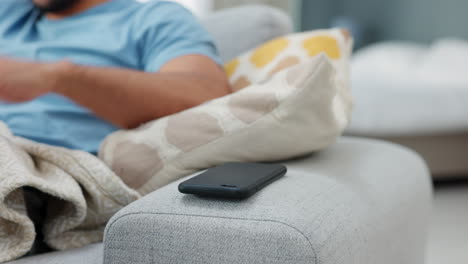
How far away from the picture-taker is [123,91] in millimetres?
878

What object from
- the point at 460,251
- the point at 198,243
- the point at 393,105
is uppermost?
the point at 198,243

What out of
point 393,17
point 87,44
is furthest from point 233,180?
point 393,17

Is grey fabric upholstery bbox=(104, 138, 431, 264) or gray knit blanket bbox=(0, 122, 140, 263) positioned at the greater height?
grey fabric upholstery bbox=(104, 138, 431, 264)

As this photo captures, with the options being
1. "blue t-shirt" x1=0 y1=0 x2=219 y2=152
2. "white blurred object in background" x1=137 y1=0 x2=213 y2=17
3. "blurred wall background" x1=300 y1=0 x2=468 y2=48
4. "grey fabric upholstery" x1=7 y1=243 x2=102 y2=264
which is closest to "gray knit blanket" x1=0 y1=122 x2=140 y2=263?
"grey fabric upholstery" x1=7 y1=243 x2=102 y2=264

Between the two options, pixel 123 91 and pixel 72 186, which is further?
pixel 123 91

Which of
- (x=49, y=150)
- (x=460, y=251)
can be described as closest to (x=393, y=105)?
(x=460, y=251)

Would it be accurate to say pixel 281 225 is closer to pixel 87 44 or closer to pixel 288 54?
pixel 288 54

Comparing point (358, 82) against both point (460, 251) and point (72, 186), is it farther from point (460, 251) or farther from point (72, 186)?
point (72, 186)

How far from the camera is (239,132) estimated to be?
31.4 inches

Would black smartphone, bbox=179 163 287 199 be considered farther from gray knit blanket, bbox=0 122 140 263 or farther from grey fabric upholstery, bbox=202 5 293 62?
grey fabric upholstery, bbox=202 5 293 62

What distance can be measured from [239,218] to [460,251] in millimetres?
1427

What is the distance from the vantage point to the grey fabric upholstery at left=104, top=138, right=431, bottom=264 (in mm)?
562

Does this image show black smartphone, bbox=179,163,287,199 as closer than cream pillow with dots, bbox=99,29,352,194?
Yes

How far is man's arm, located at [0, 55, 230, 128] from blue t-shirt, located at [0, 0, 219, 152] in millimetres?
28
